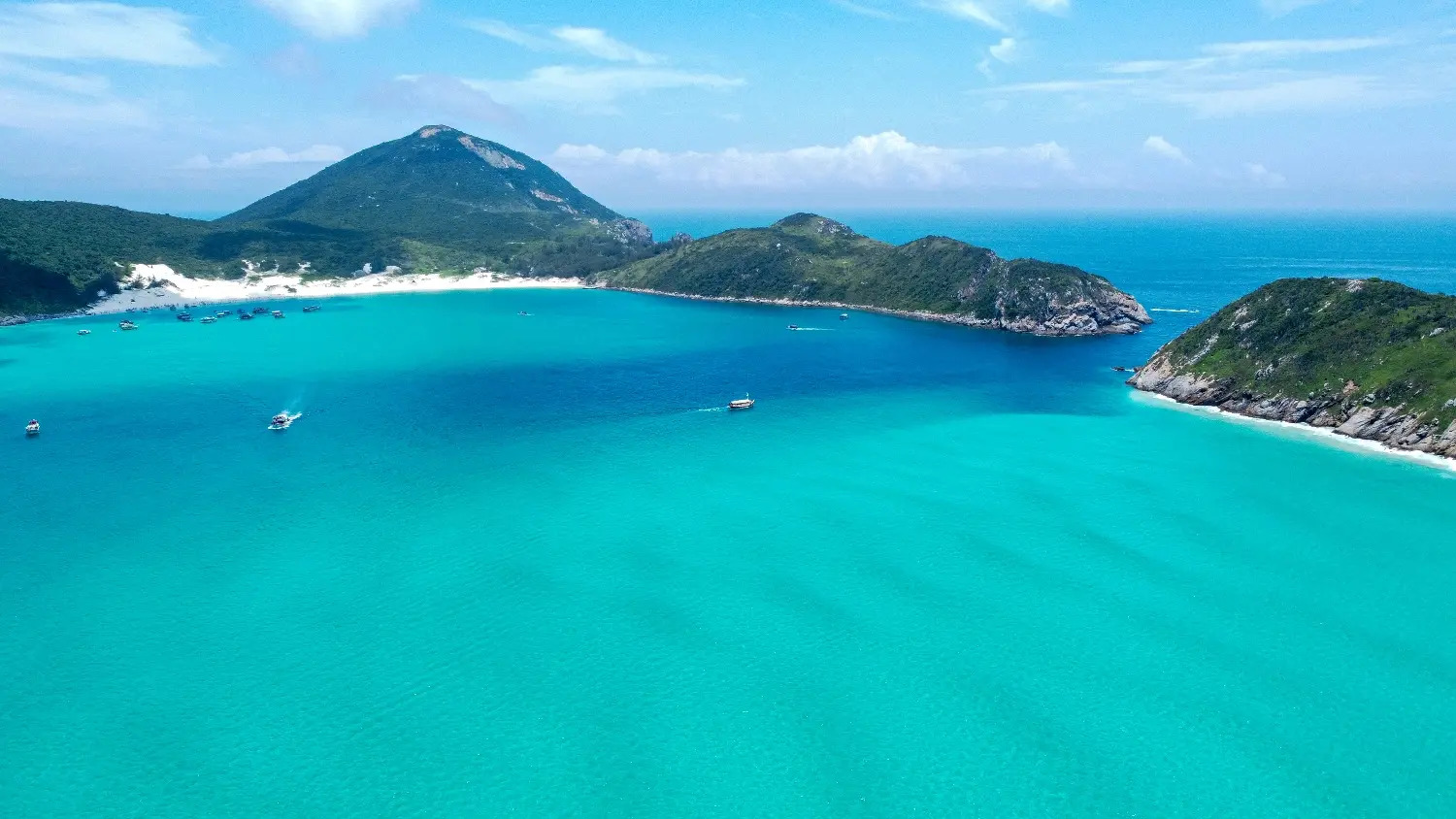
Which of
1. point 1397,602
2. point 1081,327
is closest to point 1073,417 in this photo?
point 1397,602

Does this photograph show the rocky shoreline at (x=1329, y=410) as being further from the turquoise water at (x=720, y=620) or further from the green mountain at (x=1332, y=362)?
the turquoise water at (x=720, y=620)

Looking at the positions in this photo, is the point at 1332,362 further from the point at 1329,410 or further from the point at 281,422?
the point at 281,422

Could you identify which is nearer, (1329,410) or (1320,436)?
(1320,436)

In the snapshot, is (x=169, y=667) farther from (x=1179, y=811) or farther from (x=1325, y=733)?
(x=1325, y=733)

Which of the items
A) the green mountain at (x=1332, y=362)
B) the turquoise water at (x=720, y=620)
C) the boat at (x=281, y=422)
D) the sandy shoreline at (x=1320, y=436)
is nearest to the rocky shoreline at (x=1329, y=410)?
the green mountain at (x=1332, y=362)

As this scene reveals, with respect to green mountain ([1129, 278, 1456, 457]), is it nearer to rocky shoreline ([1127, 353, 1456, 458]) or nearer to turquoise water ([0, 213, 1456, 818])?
rocky shoreline ([1127, 353, 1456, 458])

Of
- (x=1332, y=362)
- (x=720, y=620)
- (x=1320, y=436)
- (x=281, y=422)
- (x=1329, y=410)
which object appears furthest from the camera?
(x=1332, y=362)

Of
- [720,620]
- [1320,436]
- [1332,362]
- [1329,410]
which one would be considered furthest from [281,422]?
[1332,362]
